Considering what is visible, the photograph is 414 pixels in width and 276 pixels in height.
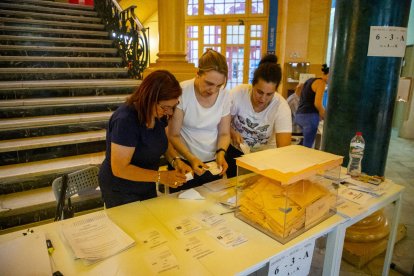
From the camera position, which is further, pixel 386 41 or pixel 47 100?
pixel 47 100

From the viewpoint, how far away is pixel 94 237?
117cm

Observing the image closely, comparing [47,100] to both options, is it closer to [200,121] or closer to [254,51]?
[200,121]

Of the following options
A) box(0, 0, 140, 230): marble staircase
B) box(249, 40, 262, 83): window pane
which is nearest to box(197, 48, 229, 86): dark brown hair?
box(0, 0, 140, 230): marble staircase

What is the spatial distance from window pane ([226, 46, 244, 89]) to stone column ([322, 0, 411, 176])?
26.8 feet

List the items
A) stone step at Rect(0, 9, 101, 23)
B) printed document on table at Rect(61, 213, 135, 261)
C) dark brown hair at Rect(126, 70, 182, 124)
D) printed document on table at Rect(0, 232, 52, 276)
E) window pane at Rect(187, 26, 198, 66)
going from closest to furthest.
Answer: printed document on table at Rect(0, 232, 52, 276), printed document on table at Rect(61, 213, 135, 261), dark brown hair at Rect(126, 70, 182, 124), stone step at Rect(0, 9, 101, 23), window pane at Rect(187, 26, 198, 66)

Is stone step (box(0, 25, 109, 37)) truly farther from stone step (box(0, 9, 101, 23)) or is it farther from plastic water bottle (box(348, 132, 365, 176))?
plastic water bottle (box(348, 132, 365, 176))

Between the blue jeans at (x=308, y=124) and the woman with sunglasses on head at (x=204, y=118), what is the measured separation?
81.7 inches

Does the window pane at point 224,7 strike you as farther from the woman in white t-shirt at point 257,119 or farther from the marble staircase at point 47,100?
the woman in white t-shirt at point 257,119

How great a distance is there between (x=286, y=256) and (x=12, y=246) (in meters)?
1.03

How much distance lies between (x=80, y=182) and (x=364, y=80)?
6.68 ft

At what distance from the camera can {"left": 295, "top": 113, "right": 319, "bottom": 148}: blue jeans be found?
3635 mm

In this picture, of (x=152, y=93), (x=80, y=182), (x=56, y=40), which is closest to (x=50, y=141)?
(x=80, y=182)

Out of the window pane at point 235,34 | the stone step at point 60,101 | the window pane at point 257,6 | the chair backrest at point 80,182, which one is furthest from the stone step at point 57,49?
the window pane at point 257,6

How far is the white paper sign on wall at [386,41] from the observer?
200 cm
